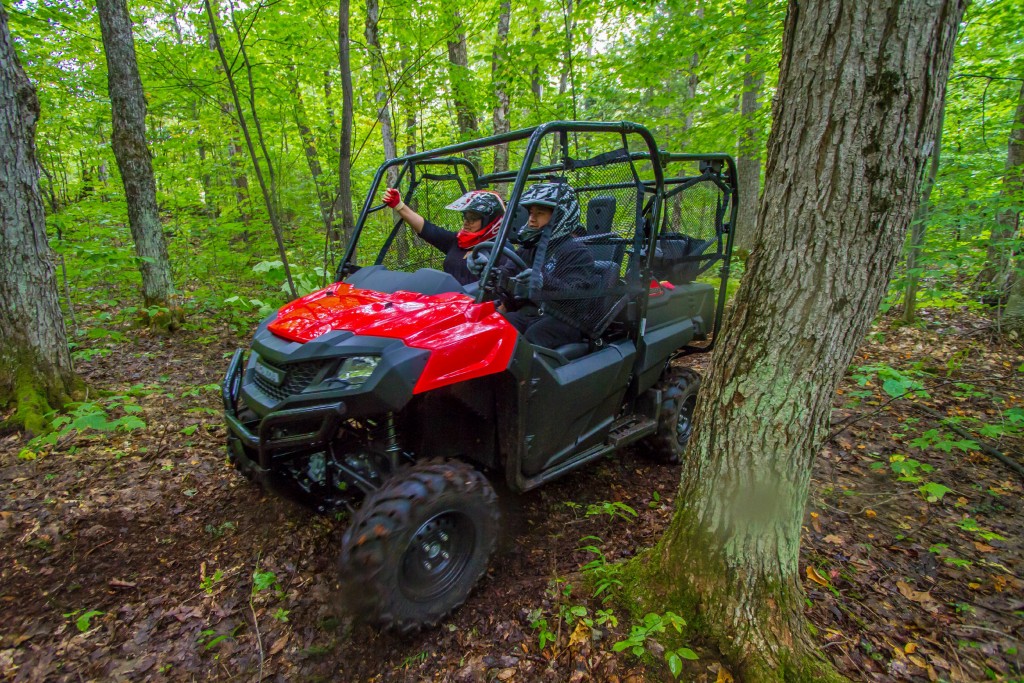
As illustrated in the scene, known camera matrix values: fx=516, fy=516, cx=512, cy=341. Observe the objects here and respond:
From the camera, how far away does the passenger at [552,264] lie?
2746 mm

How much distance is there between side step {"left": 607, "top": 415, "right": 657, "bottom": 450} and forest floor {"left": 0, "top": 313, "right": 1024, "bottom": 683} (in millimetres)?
370

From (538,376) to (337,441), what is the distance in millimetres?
1037

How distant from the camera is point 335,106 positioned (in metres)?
8.78

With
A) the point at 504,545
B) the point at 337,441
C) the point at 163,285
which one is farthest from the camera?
the point at 163,285

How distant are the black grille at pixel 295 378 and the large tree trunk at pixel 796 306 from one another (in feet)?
5.28

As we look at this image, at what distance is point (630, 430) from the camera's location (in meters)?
3.47

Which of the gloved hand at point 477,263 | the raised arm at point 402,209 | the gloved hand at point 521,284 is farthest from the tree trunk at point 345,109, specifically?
the gloved hand at point 521,284

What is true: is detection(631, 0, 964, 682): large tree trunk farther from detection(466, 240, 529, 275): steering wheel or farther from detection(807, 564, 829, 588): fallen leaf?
detection(466, 240, 529, 275): steering wheel

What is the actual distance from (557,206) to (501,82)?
4449mm

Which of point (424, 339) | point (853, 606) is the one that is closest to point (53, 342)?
point (424, 339)

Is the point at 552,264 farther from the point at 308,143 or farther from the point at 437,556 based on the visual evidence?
the point at 308,143

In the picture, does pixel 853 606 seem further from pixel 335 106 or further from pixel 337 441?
pixel 335 106

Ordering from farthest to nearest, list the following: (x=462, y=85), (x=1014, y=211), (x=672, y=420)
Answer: (x=462, y=85), (x=1014, y=211), (x=672, y=420)

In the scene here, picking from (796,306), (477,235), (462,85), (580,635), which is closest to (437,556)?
(580,635)
